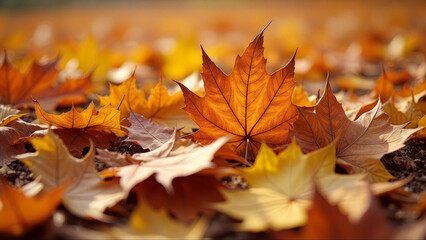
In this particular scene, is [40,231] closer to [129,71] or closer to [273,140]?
[273,140]

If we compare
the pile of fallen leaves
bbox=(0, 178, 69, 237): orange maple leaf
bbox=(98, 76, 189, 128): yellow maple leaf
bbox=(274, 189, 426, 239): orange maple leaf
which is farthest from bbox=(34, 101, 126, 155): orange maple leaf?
bbox=(274, 189, 426, 239): orange maple leaf

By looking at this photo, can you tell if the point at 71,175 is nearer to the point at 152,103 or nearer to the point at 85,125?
the point at 85,125

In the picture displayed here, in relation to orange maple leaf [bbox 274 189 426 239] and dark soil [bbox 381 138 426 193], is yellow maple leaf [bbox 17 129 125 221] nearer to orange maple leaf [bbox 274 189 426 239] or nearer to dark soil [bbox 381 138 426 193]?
orange maple leaf [bbox 274 189 426 239]

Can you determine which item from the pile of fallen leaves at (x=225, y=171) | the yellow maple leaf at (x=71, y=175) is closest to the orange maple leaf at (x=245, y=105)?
the pile of fallen leaves at (x=225, y=171)

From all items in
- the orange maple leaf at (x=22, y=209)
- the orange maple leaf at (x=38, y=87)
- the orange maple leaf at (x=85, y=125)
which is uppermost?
the orange maple leaf at (x=38, y=87)

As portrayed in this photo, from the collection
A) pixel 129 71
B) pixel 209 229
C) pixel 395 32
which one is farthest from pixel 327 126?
pixel 395 32

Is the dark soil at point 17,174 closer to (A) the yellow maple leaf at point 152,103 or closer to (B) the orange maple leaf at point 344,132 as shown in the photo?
(A) the yellow maple leaf at point 152,103
